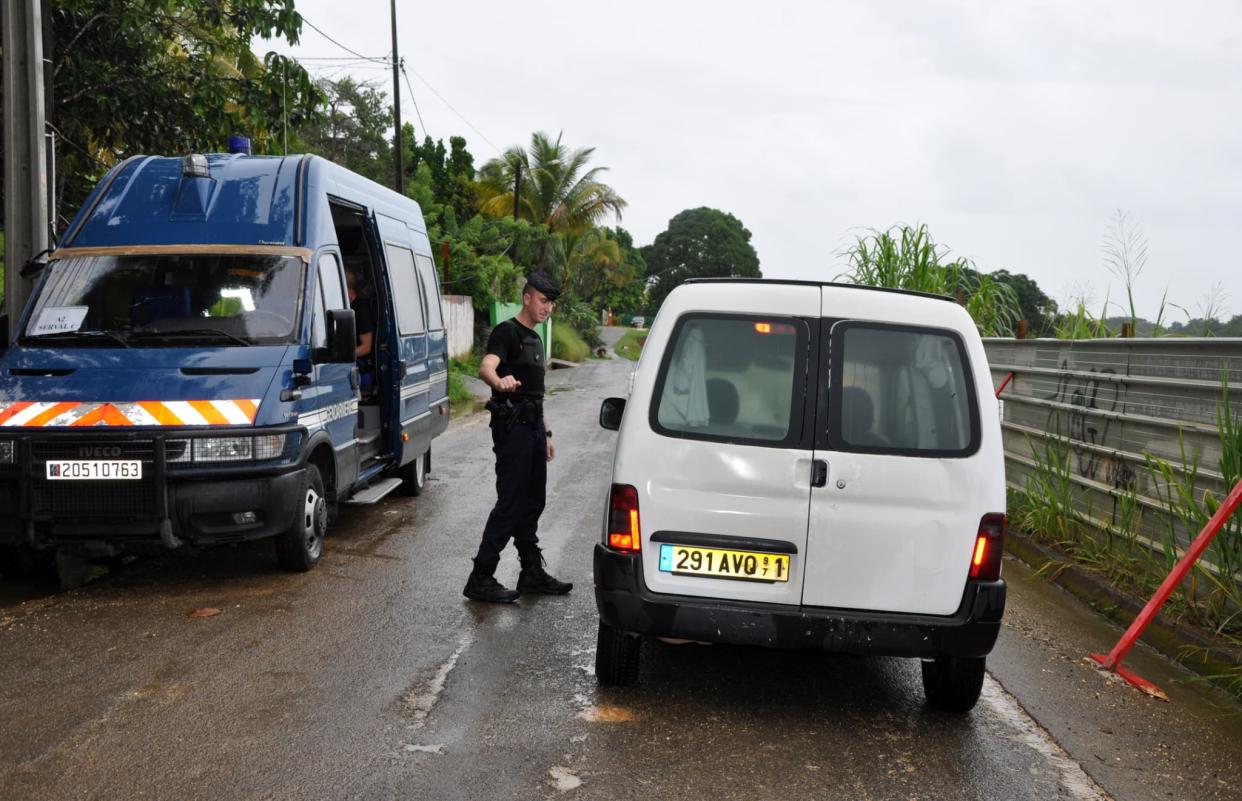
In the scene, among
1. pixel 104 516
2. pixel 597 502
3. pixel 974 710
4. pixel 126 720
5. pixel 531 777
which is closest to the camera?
pixel 531 777

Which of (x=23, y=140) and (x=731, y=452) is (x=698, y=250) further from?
(x=731, y=452)

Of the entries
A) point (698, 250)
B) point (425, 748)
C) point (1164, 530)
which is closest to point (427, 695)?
point (425, 748)

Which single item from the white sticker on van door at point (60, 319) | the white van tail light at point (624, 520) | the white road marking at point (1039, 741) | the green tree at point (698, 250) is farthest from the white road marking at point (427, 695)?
the green tree at point (698, 250)

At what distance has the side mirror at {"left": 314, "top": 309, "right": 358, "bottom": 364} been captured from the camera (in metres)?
7.33

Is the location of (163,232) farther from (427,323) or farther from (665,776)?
(665,776)

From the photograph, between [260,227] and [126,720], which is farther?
[260,227]

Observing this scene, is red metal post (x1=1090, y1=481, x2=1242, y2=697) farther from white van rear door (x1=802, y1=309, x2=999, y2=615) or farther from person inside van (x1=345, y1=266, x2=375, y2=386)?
person inside van (x1=345, y1=266, x2=375, y2=386)

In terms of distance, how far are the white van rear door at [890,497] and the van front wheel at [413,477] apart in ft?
19.8

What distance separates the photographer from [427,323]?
420 inches

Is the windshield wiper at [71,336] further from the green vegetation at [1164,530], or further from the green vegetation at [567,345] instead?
the green vegetation at [567,345]

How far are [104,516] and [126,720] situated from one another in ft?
6.88

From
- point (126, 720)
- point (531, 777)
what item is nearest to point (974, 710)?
point (531, 777)

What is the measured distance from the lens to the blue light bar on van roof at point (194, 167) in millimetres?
7602

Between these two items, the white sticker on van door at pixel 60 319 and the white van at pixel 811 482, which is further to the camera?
the white sticker on van door at pixel 60 319
